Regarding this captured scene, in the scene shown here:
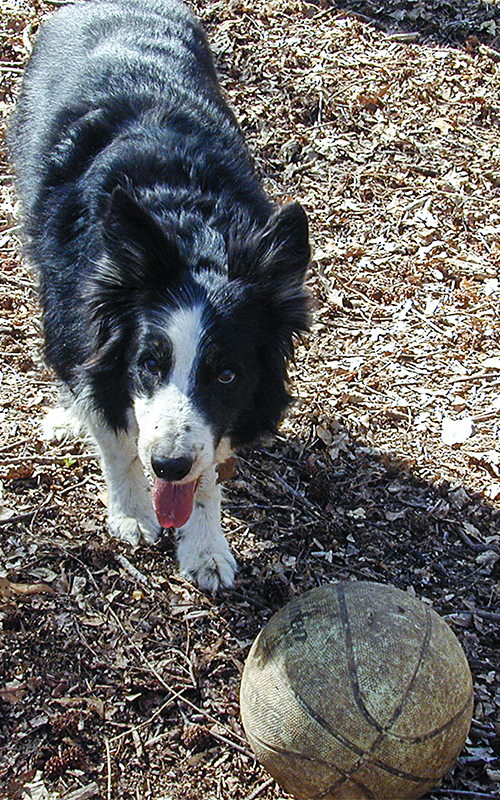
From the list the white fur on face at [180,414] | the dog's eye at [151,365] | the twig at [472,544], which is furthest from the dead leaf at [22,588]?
the twig at [472,544]

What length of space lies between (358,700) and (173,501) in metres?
1.15

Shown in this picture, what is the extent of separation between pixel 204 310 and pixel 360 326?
2.52 meters

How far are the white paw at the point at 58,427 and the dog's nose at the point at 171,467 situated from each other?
1.52m

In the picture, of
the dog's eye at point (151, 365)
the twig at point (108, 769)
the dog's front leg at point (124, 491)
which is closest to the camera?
the twig at point (108, 769)

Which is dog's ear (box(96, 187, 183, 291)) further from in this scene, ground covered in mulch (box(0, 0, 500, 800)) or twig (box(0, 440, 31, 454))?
twig (box(0, 440, 31, 454))

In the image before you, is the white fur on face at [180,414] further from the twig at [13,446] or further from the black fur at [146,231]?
the twig at [13,446]

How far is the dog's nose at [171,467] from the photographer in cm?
325

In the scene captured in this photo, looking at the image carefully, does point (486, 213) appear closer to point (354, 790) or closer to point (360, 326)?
point (360, 326)

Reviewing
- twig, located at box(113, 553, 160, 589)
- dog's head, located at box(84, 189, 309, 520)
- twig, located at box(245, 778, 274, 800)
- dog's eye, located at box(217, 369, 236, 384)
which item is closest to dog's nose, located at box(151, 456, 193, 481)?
dog's head, located at box(84, 189, 309, 520)

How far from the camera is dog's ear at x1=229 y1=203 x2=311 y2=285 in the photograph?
3.57 m

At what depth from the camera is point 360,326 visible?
19.0 ft

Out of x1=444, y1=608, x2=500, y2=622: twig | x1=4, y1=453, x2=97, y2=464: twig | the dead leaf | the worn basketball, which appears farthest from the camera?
x1=4, y1=453, x2=97, y2=464: twig

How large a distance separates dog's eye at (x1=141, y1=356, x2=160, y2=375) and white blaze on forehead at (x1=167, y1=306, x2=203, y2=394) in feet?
0.30

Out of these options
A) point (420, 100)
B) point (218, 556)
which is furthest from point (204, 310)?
point (420, 100)
